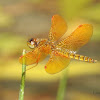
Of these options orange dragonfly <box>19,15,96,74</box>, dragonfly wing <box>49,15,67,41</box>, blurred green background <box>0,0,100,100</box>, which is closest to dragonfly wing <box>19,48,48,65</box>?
orange dragonfly <box>19,15,96,74</box>

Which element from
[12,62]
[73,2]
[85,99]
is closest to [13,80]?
[12,62]

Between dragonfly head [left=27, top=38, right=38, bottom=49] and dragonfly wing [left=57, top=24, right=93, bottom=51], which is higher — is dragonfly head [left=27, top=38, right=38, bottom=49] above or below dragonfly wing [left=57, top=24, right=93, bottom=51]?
below

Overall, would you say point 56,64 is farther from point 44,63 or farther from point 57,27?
point 44,63

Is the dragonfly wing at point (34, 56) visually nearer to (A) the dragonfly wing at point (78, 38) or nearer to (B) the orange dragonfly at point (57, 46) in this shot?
(B) the orange dragonfly at point (57, 46)

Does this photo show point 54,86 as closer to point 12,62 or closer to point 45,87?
point 45,87

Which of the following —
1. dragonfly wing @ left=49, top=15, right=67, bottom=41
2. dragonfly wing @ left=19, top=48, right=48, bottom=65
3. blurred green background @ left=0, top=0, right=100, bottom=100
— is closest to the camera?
dragonfly wing @ left=19, top=48, right=48, bottom=65

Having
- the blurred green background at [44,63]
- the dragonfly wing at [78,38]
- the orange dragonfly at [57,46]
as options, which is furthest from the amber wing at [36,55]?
the blurred green background at [44,63]

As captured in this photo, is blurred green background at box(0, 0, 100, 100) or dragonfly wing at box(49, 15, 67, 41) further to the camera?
blurred green background at box(0, 0, 100, 100)

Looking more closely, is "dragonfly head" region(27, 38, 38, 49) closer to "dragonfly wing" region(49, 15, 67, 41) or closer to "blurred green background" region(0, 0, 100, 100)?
"dragonfly wing" region(49, 15, 67, 41)
